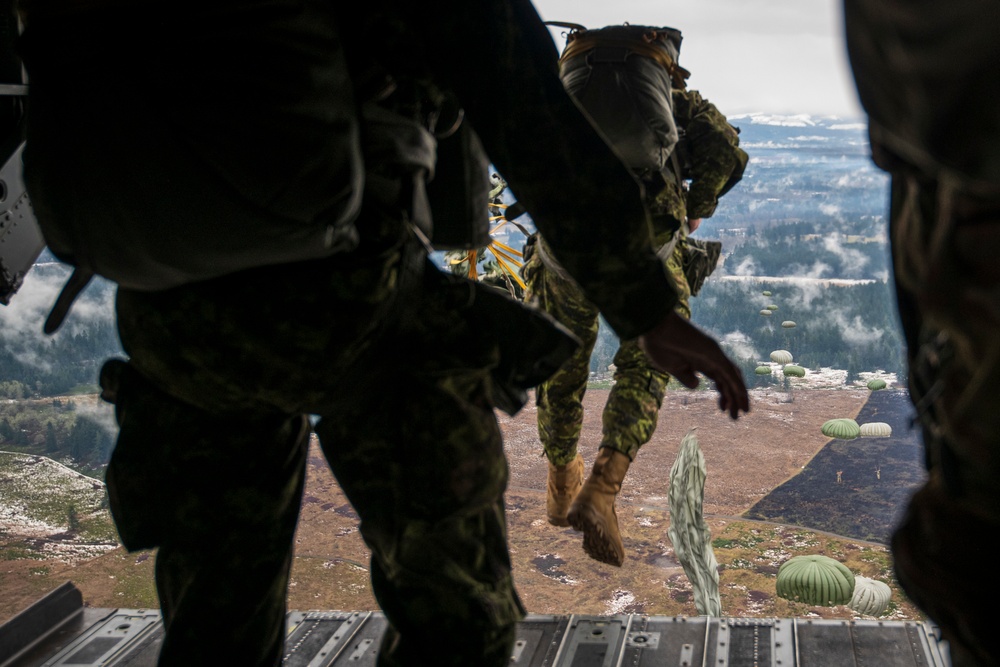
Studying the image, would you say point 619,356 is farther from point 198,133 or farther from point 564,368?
point 198,133

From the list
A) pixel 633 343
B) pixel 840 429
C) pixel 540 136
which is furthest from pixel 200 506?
pixel 840 429

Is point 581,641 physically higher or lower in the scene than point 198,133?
lower

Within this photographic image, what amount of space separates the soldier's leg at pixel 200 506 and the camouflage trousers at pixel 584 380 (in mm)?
2028

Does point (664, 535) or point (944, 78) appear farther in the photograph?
point (664, 535)

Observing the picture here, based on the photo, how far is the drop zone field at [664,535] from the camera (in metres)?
16.0

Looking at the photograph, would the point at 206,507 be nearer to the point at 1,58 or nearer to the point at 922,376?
the point at 922,376

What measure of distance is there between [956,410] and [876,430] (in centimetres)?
1800

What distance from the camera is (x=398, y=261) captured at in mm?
1207

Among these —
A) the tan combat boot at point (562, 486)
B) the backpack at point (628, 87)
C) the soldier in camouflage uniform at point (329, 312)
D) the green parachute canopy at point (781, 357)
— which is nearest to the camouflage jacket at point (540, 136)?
the soldier in camouflage uniform at point (329, 312)

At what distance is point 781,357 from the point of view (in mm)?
→ 18656

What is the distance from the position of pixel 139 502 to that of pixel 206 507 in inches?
3.6

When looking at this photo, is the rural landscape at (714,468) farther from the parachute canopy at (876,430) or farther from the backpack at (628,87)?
the backpack at (628,87)

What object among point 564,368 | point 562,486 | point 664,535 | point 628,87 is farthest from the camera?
point 664,535

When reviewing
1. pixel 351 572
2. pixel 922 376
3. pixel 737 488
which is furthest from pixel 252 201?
pixel 737 488
